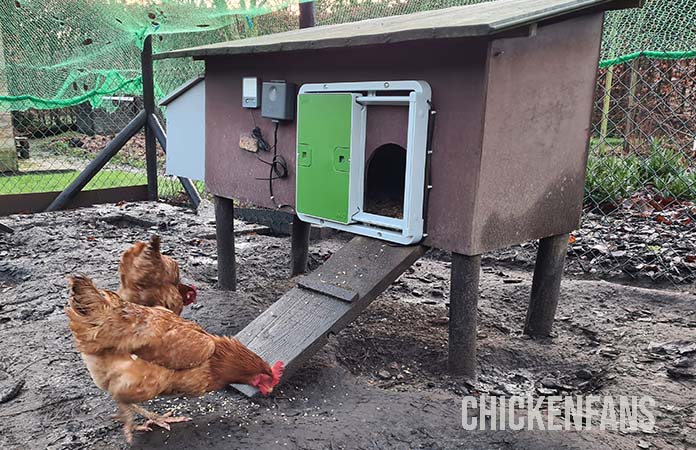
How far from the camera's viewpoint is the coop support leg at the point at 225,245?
4.00 m

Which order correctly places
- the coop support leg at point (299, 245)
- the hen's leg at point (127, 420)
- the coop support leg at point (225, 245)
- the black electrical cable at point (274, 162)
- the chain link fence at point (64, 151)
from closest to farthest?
the hen's leg at point (127, 420) < the black electrical cable at point (274, 162) < the coop support leg at point (225, 245) < the coop support leg at point (299, 245) < the chain link fence at point (64, 151)

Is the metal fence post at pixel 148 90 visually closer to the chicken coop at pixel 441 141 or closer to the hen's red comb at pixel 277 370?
the chicken coop at pixel 441 141

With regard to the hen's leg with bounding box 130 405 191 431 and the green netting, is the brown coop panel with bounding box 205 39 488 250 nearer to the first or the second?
the hen's leg with bounding box 130 405 191 431

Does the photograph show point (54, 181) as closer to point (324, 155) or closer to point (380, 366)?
point (324, 155)

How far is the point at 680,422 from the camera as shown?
2.38m

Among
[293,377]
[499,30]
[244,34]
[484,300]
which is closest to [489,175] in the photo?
[499,30]

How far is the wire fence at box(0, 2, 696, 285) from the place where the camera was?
4496mm

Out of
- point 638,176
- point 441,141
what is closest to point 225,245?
point 441,141

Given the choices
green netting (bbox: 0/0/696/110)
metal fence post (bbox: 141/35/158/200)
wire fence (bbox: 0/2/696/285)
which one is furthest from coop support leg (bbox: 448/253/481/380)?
metal fence post (bbox: 141/35/158/200)

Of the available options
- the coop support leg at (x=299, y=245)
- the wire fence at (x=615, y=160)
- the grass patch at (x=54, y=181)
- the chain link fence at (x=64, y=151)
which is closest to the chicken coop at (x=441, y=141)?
the coop support leg at (x=299, y=245)

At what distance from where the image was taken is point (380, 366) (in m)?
2.95

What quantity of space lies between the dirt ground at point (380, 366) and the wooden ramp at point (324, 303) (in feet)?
0.57

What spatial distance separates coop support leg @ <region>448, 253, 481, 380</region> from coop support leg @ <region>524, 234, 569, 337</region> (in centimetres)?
61

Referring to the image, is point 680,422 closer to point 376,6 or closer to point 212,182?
point 212,182
